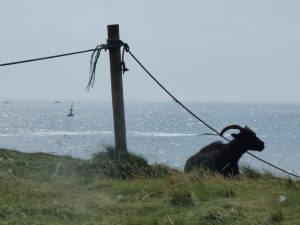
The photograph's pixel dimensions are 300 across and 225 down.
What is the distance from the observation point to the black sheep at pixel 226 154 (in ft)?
48.6

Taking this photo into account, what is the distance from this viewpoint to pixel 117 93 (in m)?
11.2

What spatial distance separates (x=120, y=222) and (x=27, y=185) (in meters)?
2.18

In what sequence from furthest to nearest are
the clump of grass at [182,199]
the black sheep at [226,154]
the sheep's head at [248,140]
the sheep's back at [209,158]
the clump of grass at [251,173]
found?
the sheep's head at [248,140], the sheep's back at [209,158], the black sheep at [226,154], the clump of grass at [251,173], the clump of grass at [182,199]

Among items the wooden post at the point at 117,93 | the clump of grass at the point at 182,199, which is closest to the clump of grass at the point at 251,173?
the wooden post at the point at 117,93

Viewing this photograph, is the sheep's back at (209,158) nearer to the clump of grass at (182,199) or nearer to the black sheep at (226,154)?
the black sheep at (226,154)

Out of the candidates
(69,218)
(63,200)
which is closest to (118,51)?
(63,200)

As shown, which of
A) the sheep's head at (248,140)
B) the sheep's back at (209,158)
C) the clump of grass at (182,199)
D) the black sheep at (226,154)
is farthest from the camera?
the sheep's head at (248,140)

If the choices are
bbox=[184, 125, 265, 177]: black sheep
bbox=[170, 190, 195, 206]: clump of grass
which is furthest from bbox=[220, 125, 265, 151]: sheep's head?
bbox=[170, 190, 195, 206]: clump of grass

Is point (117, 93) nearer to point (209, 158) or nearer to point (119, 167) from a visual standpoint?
point (119, 167)

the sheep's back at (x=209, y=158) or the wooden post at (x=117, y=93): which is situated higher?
the wooden post at (x=117, y=93)

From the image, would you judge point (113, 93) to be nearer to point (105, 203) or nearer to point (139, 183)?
point (139, 183)

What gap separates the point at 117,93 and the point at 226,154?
16.0 ft

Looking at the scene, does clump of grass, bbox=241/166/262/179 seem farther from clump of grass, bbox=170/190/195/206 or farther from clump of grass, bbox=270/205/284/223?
clump of grass, bbox=270/205/284/223

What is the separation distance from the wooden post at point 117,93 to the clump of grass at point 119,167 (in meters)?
0.21
